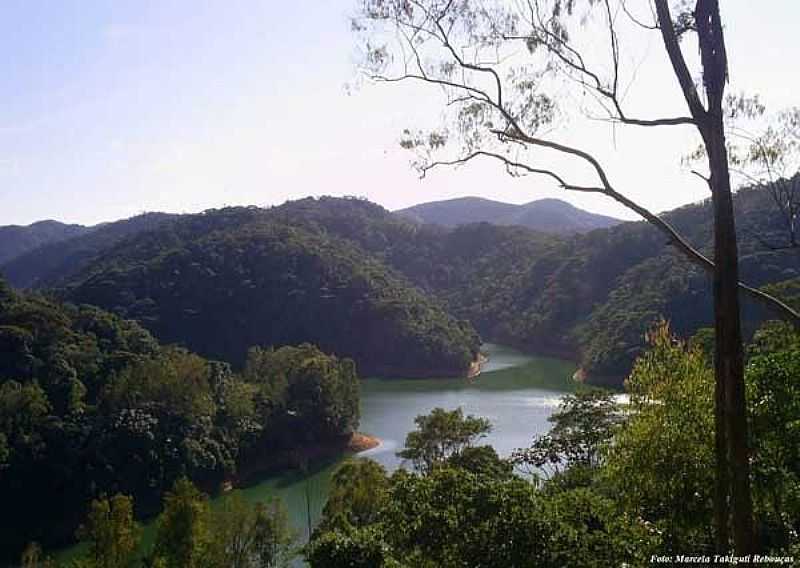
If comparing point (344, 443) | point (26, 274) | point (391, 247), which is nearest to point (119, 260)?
point (391, 247)

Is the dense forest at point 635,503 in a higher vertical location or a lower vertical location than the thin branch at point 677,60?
lower

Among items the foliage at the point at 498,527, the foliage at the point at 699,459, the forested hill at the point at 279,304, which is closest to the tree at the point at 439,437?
the foliage at the point at 699,459

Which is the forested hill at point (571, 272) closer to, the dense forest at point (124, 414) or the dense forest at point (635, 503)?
the dense forest at point (635, 503)

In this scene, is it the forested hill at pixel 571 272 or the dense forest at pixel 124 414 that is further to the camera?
the forested hill at pixel 571 272

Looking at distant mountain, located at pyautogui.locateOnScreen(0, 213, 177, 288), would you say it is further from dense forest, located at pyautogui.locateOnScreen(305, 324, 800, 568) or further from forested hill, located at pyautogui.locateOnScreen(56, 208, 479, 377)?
dense forest, located at pyautogui.locateOnScreen(305, 324, 800, 568)

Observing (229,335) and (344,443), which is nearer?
(344,443)

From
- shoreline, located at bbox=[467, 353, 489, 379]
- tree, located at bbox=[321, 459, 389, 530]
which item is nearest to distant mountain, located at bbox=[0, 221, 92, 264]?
shoreline, located at bbox=[467, 353, 489, 379]

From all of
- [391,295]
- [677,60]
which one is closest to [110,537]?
[677,60]

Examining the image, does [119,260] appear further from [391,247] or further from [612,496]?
[612,496]
